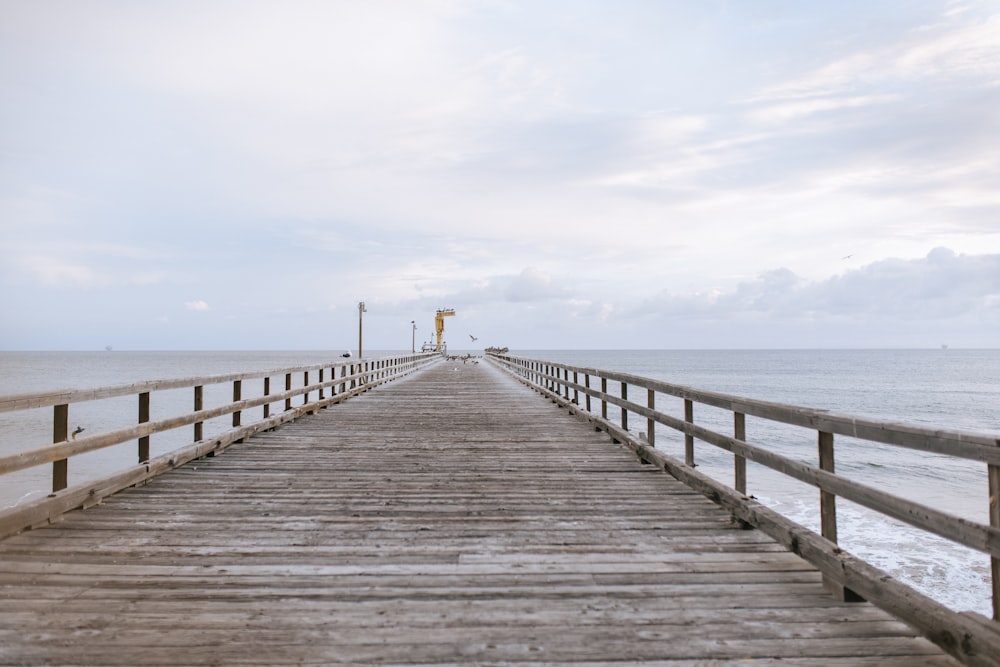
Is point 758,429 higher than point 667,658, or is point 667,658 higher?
point 667,658

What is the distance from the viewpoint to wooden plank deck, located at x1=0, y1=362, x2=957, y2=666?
8.58 ft

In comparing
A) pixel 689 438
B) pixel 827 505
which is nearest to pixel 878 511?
pixel 827 505

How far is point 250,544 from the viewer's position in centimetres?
398

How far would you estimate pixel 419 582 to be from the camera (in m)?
3.33

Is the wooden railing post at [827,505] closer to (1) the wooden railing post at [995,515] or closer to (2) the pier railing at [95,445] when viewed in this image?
(1) the wooden railing post at [995,515]

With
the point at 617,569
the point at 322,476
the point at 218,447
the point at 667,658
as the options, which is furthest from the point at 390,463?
the point at 667,658

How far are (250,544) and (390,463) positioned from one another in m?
Result: 2.99

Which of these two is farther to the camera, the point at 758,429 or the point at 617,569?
the point at 758,429

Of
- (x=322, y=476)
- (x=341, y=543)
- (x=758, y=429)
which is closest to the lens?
(x=341, y=543)

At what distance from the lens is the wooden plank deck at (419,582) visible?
262cm

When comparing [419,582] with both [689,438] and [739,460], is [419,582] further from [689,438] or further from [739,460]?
[689,438]

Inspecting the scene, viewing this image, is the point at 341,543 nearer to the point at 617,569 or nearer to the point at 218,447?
the point at 617,569

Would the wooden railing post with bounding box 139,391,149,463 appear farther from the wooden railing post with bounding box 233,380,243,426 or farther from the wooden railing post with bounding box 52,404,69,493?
the wooden railing post with bounding box 233,380,243,426

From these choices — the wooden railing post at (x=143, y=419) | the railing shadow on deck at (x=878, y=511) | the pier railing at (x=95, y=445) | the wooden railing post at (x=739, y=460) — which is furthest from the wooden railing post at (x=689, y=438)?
the wooden railing post at (x=143, y=419)
